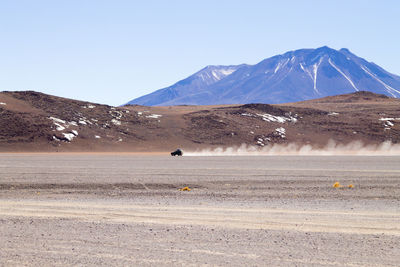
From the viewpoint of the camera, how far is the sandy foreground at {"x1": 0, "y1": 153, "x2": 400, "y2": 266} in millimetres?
11211

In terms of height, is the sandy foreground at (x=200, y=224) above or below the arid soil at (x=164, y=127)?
below

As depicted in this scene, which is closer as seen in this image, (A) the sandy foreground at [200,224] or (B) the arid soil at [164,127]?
(A) the sandy foreground at [200,224]

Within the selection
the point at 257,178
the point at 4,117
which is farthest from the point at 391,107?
the point at 257,178

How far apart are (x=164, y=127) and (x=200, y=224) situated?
10061 cm

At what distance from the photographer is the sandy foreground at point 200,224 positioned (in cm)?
1121

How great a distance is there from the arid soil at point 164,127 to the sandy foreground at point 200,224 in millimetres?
70955

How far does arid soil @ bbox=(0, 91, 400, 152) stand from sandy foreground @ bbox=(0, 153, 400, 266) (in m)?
71.0

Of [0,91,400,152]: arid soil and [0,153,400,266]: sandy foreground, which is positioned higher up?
[0,91,400,152]: arid soil

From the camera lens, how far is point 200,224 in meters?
15.6

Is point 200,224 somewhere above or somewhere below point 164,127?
below

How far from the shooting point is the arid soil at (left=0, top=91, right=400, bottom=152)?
9969cm

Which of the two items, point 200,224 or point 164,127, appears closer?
point 200,224

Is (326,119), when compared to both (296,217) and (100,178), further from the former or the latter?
(296,217)

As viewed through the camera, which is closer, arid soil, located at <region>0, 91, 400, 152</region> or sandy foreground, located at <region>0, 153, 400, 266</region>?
sandy foreground, located at <region>0, 153, 400, 266</region>
